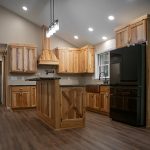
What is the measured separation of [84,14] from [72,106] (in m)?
3.18

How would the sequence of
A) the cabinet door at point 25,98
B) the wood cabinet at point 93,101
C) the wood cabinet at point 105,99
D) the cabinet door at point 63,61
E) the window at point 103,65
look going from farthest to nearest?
the cabinet door at point 63,61, the cabinet door at point 25,98, the window at point 103,65, the wood cabinet at point 93,101, the wood cabinet at point 105,99

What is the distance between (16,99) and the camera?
7754 millimetres

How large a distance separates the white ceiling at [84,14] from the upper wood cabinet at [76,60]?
15.9 inches

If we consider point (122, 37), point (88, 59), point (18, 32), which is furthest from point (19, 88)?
point (122, 37)

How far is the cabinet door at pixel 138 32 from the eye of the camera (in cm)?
481

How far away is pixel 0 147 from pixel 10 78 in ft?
17.0

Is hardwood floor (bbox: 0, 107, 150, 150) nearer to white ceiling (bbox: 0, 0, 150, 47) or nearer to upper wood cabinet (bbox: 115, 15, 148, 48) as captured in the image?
upper wood cabinet (bbox: 115, 15, 148, 48)

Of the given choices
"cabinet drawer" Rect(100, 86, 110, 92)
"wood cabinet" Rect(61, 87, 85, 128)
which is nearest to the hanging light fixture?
"wood cabinet" Rect(61, 87, 85, 128)

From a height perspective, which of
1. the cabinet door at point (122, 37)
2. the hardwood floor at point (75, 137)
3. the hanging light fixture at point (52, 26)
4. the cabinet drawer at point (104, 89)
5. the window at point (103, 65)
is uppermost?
the hanging light fixture at point (52, 26)

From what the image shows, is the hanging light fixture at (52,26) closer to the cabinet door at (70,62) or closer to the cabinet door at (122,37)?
the cabinet door at (122,37)

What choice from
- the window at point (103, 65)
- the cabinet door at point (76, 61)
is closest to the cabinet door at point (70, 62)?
the cabinet door at point (76, 61)

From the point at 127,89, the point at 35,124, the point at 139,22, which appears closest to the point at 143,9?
the point at 139,22

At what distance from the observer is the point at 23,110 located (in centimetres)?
772

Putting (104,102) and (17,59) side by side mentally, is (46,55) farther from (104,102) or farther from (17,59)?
(104,102)
